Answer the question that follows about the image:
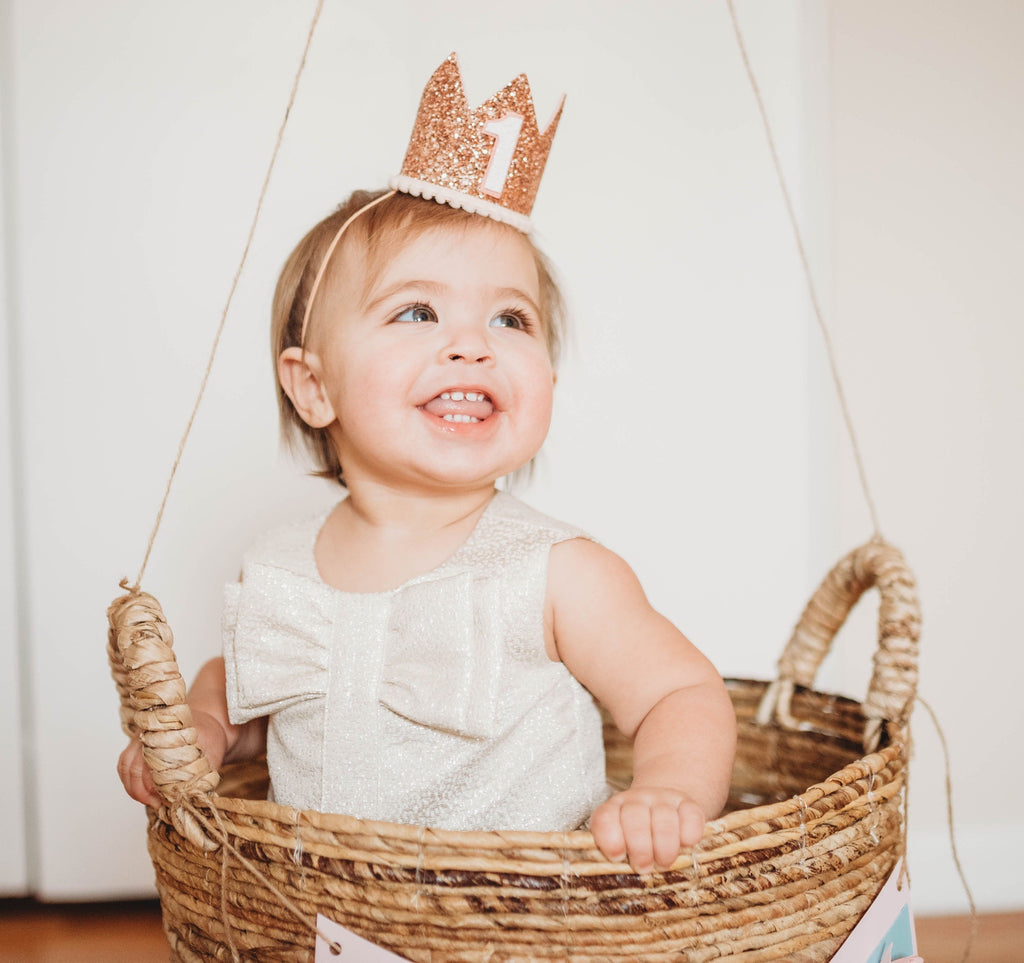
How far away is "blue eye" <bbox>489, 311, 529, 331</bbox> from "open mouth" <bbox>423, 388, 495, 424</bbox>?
0.07m

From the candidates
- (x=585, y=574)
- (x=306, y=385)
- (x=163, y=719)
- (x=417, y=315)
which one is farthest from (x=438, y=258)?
(x=163, y=719)

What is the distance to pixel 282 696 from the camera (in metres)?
0.84

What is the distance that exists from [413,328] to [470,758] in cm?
35

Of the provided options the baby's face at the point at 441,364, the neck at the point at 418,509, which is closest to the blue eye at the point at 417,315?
the baby's face at the point at 441,364

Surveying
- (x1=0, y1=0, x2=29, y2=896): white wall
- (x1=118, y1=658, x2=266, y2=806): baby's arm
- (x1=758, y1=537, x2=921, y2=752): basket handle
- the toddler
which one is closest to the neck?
the toddler

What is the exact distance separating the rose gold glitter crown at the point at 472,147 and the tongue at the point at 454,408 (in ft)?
0.52

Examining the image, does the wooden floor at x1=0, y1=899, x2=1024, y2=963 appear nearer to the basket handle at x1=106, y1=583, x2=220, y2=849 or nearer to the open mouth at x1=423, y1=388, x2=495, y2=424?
the basket handle at x1=106, y1=583, x2=220, y2=849

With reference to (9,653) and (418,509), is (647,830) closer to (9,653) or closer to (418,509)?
(418,509)

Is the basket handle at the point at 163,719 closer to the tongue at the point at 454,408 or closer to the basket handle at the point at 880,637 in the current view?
the tongue at the point at 454,408

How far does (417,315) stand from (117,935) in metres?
0.87

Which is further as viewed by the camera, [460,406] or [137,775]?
[460,406]

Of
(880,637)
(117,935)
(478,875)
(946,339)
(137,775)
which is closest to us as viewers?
(478,875)

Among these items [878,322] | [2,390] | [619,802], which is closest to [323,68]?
[2,390]

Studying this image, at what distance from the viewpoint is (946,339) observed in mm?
1426
